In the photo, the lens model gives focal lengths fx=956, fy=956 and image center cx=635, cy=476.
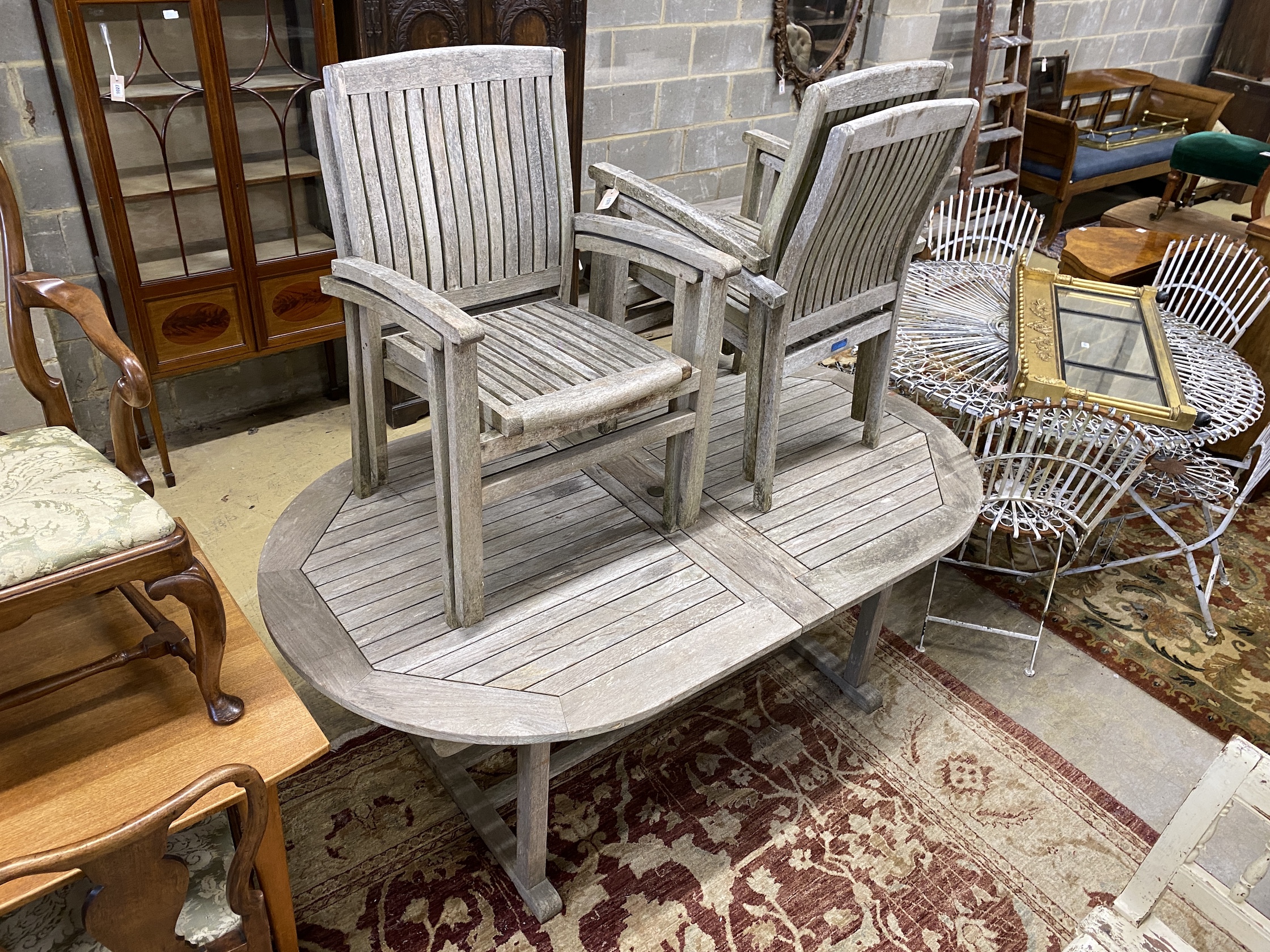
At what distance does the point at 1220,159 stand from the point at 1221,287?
2149 mm

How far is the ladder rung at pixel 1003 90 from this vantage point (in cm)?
505

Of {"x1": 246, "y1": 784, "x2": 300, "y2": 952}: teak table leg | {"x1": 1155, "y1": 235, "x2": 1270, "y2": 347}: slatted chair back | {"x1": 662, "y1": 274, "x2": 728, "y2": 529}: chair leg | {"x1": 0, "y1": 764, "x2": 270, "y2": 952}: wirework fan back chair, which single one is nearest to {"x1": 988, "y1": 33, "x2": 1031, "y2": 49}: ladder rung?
{"x1": 1155, "y1": 235, "x2": 1270, "y2": 347}: slatted chair back

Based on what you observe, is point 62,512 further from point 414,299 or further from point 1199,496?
point 1199,496

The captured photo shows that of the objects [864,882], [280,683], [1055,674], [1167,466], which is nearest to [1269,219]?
[1167,466]

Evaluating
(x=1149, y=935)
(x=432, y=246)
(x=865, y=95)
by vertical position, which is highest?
(x=865, y=95)

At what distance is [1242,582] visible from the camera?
9.66 feet

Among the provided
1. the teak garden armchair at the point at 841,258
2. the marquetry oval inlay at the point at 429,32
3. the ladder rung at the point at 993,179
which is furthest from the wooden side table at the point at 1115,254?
the marquetry oval inlay at the point at 429,32

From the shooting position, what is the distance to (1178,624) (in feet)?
9.03

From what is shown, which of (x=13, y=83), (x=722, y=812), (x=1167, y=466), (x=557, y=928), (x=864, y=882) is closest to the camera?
(x=557, y=928)

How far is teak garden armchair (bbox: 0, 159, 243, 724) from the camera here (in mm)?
1342

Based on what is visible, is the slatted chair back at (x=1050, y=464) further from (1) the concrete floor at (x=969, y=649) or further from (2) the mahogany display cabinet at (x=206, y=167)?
(2) the mahogany display cabinet at (x=206, y=167)

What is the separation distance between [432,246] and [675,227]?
56 centimetres

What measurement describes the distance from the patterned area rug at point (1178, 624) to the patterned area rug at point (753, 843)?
49cm

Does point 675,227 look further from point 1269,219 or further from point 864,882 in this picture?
point 1269,219
